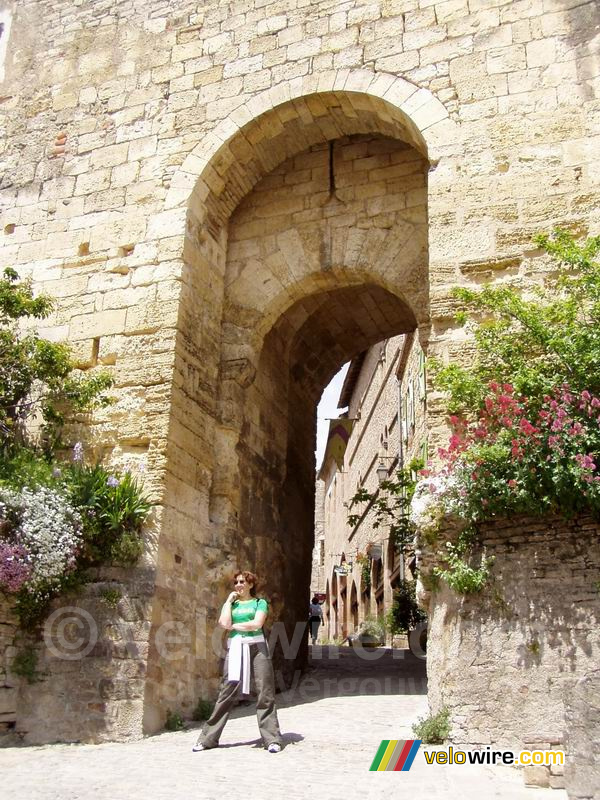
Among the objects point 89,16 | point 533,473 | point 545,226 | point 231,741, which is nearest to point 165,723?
point 231,741

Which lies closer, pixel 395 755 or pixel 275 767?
pixel 275 767

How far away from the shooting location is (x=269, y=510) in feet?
27.5

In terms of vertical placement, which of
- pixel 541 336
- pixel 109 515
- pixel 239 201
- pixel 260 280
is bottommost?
pixel 109 515

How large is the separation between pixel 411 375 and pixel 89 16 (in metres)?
8.00

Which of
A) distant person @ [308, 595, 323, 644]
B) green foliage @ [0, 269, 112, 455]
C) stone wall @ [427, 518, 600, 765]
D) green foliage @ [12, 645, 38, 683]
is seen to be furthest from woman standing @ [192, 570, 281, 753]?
distant person @ [308, 595, 323, 644]

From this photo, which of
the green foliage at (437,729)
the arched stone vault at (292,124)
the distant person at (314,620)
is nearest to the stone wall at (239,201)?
the arched stone vault at (292,124)

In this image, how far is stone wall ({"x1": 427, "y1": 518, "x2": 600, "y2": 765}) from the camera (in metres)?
4.80

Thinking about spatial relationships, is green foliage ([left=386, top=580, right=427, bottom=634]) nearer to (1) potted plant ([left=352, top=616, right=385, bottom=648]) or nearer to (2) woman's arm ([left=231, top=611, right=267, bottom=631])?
(1) potted plant ([left=352, top=616, right=385, bottom=648])

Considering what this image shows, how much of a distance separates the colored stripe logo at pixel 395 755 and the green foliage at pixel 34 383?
11.3ft

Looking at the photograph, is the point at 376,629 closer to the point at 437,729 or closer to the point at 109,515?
the point at 109,515

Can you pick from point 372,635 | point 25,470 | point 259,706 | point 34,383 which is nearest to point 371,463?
point 372,635

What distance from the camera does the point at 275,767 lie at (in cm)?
471

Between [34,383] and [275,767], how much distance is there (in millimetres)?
3953

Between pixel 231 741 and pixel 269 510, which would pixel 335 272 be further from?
pixel 231 741
